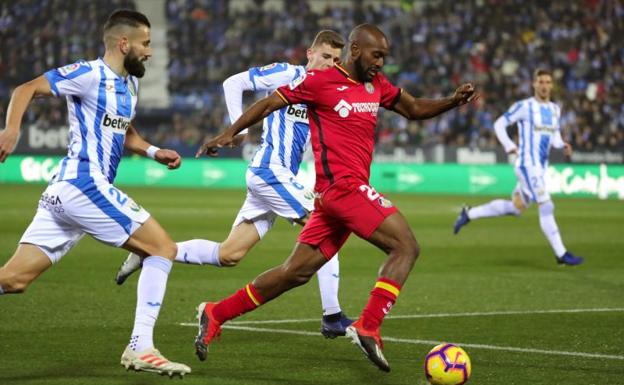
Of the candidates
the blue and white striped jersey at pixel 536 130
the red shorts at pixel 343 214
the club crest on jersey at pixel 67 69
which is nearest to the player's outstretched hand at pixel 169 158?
the club crest on jersey at pixel 67 69

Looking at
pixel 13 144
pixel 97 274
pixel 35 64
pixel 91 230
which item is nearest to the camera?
pixel 13 144

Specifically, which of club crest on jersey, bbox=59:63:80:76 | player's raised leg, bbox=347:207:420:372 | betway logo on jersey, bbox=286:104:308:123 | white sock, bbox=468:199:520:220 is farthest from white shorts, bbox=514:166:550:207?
club crest on jersey, bbox=59:63:80:76

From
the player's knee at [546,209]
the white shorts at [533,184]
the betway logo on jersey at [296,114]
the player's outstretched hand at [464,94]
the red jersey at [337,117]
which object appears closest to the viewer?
the red jersey at [337,117]

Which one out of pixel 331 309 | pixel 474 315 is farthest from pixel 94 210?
pixel 474 315

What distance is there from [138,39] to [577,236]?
531 inches

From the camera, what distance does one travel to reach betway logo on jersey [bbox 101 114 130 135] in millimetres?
7137

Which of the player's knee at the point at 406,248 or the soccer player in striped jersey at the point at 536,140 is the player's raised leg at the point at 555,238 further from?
the player's knee at the point at 406,248

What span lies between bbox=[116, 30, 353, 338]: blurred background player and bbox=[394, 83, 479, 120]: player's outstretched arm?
1.45 metres

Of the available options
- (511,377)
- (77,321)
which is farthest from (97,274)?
(511,377)

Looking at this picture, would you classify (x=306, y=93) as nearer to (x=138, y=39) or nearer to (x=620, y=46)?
(x=138, y=39)

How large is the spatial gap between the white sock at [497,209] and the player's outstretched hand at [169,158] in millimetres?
9729

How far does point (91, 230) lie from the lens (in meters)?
6.98

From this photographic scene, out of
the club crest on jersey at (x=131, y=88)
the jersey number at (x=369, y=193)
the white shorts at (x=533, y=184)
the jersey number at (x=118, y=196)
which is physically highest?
the club crest on jersey at (x=131, y=88)

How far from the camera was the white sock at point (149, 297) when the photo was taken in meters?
6.78
